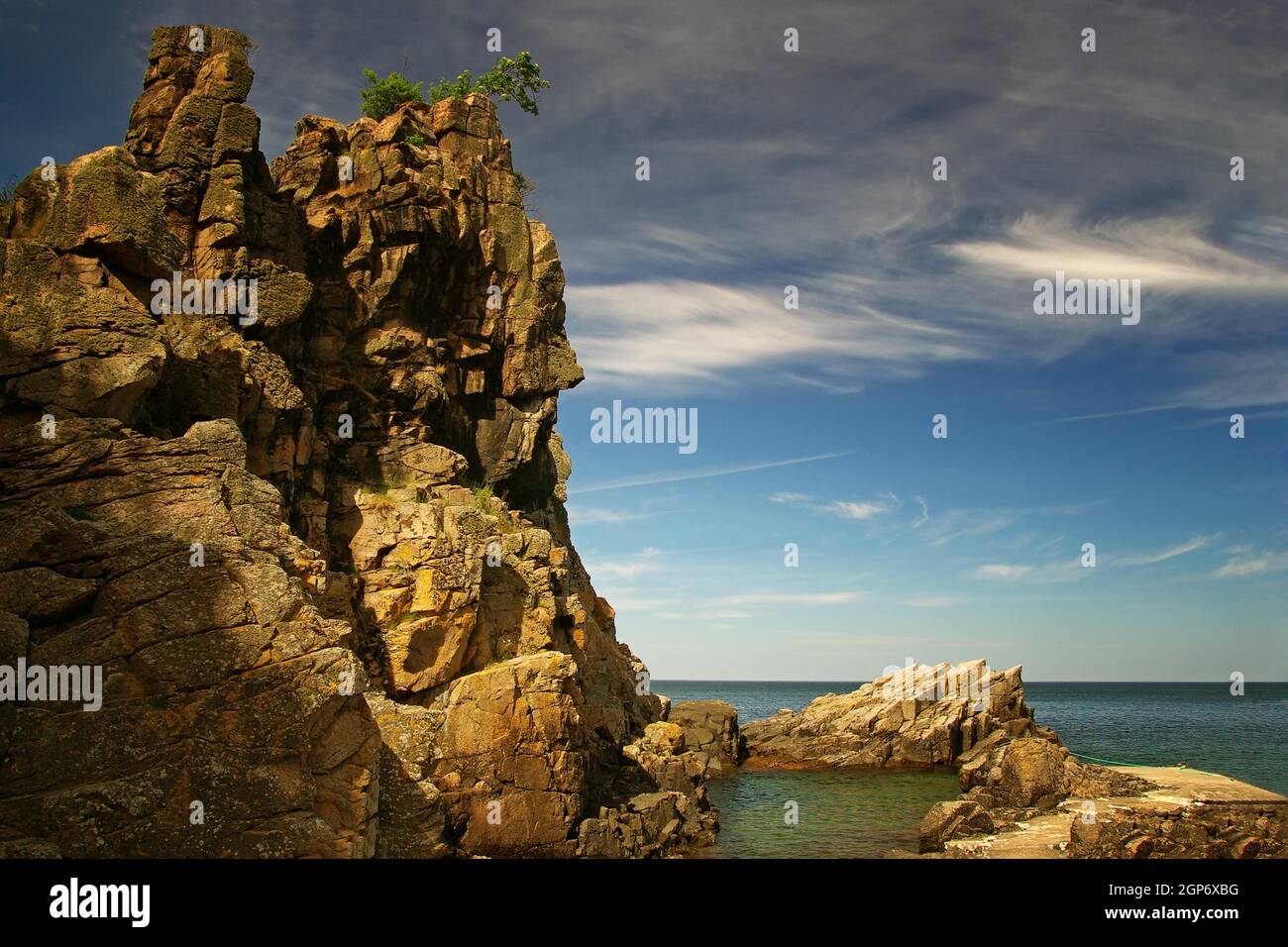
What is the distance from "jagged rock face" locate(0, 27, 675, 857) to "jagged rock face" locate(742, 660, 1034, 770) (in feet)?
62.3

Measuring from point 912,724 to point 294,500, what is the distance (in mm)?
45561

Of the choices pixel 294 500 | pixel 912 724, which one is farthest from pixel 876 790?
pixel 294 500

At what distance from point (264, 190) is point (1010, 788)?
41173 mm

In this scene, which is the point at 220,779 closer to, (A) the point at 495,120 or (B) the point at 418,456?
(B) the point at 418,456

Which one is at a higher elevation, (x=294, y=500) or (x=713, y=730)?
(x=294, y=500)

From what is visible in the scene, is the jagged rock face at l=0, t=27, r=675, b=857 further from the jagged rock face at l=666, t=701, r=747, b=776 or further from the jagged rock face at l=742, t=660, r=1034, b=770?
the jagged rock face at l=742, t=660, r=1034, b=770

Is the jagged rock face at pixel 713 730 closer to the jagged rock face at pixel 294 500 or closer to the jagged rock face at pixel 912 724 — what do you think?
the jagged rock face at pixel 912 724

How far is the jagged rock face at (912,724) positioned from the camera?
191 ft

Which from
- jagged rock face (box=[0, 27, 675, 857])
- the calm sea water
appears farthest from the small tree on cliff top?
the calm sea water

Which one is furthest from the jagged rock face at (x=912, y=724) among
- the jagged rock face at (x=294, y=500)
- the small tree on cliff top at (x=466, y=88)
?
the small tree on cliff top at (x=466, y=88)

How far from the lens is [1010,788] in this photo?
4012 centimetres

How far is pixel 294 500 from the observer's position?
3052cm

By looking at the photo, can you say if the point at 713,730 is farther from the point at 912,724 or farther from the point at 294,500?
the point at 294,500
